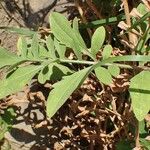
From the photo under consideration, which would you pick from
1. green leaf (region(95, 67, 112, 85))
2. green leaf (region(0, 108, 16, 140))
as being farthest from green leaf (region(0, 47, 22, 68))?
green leaf (region(0, 108, 16, 140))

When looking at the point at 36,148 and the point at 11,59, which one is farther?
the point at 36,148

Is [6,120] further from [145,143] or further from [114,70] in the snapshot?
[114,70]

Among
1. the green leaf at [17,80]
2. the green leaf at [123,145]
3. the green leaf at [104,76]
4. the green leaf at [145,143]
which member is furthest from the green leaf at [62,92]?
the green leaf at [123,145]

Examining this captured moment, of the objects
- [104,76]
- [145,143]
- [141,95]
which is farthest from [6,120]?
[141,95]

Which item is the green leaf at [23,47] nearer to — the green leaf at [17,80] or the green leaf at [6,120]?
the green leaf at [17,80]

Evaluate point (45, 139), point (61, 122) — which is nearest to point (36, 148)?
point (45, 139)

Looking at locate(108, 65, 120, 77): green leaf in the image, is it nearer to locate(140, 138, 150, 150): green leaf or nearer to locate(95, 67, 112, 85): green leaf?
locate(95, 67, 112, 85): green leaf

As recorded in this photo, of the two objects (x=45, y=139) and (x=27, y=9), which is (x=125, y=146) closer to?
(x=45, y=139)
